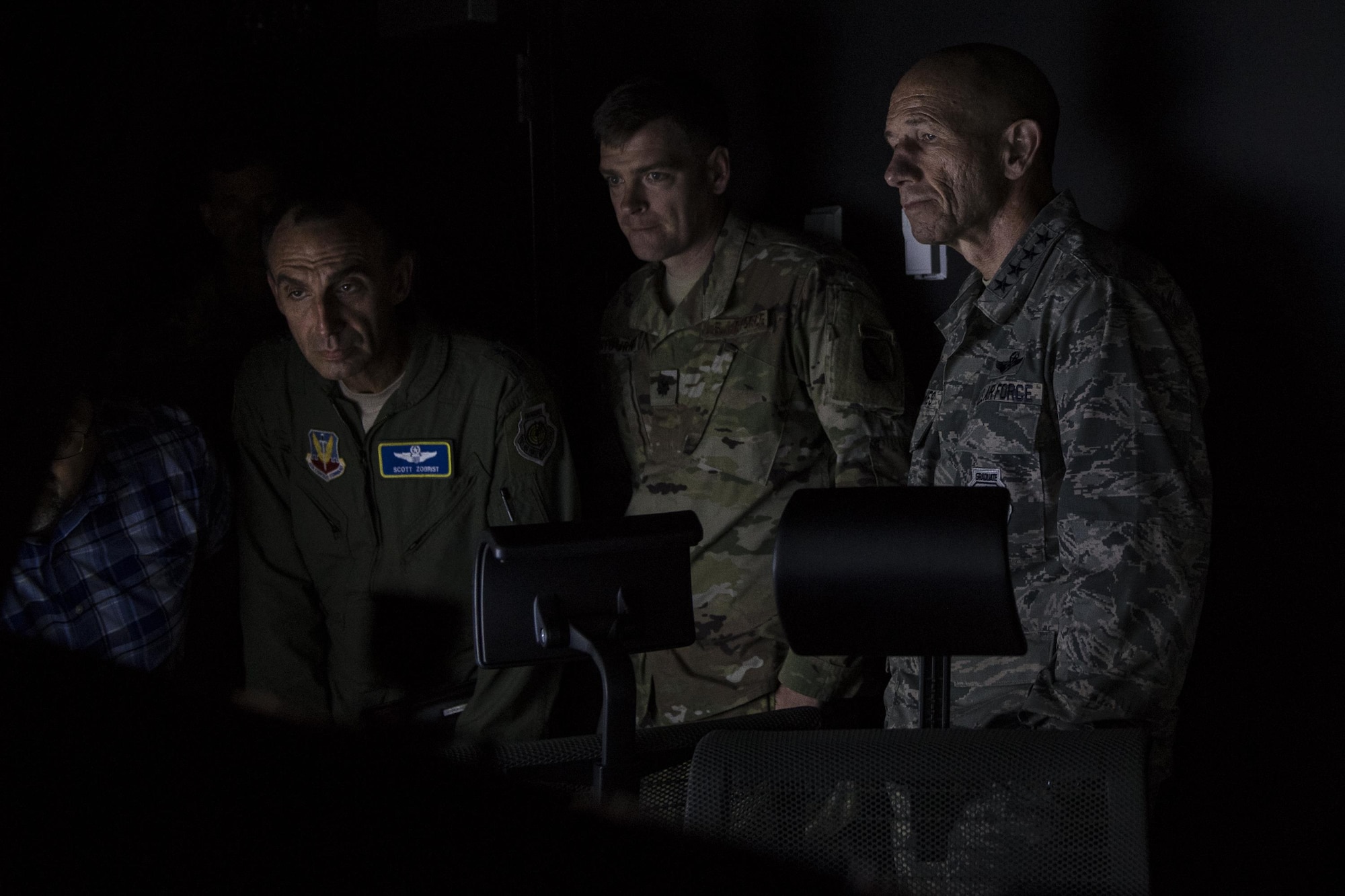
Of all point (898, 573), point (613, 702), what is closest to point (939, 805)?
point (898, 573)

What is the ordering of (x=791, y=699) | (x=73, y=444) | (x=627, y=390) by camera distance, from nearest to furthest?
(x=73, y=444)
(x=791, y=699)
(x=627, y=390)

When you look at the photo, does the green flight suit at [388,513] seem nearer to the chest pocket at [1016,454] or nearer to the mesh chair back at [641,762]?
the chest pocket at [1016,454]

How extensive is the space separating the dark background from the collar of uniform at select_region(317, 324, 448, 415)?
476 mm

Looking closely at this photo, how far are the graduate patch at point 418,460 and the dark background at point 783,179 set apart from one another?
0.46 m

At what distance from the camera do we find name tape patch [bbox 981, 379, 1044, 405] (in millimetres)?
1598

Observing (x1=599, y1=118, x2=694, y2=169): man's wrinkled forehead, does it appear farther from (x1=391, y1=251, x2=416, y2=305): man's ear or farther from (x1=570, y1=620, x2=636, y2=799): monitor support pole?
(x1=570, y1=620, x2=636, y2=799): monitor support pole

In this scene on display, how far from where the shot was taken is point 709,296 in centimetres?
234

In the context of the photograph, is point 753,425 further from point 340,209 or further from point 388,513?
point 340,209

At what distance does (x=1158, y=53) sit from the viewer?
206cm

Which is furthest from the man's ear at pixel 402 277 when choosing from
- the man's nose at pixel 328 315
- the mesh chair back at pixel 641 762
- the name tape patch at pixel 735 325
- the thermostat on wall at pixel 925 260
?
the mesh chair back at pixel 641 762

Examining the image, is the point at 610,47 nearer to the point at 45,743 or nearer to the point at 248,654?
the point at 248,654

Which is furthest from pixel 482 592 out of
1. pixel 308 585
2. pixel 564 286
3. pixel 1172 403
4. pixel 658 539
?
pixel 564 286

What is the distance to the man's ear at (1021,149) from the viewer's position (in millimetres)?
1835

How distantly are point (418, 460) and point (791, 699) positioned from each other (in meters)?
0.82
